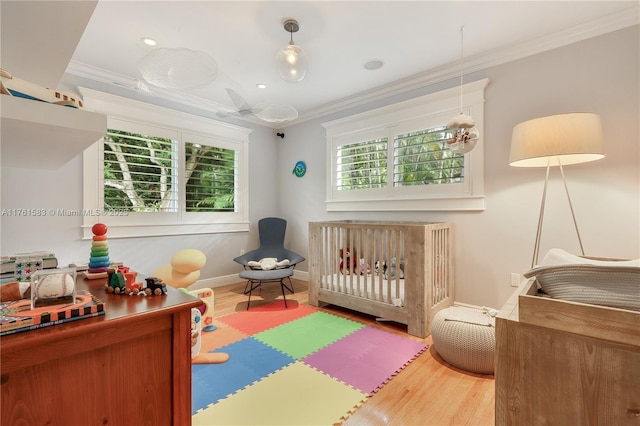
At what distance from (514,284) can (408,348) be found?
4.07 feet

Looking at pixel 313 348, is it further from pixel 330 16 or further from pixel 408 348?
pixel 330 16

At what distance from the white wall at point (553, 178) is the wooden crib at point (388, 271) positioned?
1.19 ft

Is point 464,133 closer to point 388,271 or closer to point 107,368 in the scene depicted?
point 388,271

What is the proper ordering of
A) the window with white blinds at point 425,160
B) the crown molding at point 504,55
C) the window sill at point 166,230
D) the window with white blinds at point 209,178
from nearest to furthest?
the crown molding at point 504,55 → the window with white blinds at point 425,160 → the window sill at point 166,230 → the window with white blinds at point 209,178

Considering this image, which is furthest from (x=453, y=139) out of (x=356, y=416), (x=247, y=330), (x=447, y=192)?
(x=247, y=330)

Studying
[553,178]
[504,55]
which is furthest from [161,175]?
[553,178]

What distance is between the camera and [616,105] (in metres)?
2.22

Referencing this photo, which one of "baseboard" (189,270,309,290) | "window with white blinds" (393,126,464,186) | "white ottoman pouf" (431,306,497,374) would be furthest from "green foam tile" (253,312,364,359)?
"window with white blinds" (393,126,464,186)

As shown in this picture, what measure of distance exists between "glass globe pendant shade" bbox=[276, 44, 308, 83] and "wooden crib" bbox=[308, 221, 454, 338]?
4.85 ft

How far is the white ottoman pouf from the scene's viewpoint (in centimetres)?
184

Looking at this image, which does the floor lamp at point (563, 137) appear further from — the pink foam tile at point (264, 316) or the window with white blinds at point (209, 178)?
the window with white blinds at point (209, 178)

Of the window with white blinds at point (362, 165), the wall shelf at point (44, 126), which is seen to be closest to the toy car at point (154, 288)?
the wall shelf at point (44, 126)

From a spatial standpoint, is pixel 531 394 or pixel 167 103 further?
pixel 167 103

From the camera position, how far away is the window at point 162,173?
3080 millimetres
